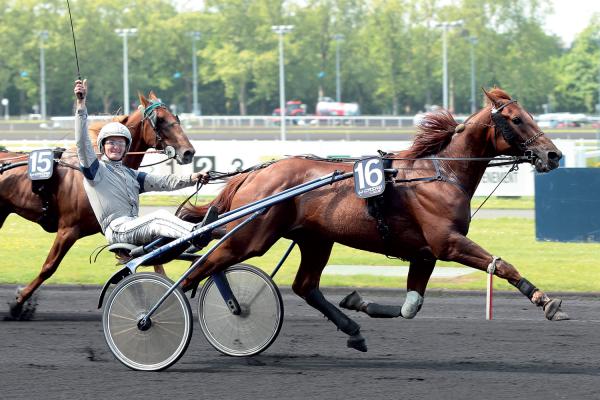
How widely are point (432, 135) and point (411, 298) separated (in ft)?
4.02

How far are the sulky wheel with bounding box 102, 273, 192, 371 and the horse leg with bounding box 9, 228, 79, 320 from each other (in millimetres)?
2343

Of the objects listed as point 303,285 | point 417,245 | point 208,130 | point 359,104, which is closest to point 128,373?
point 303,285

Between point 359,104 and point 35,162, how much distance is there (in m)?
64.6

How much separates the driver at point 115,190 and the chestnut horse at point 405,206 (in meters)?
0.41

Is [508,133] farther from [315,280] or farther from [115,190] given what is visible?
[115,190]

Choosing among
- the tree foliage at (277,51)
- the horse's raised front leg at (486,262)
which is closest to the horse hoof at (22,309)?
the horse's raised front leg at (486,262)

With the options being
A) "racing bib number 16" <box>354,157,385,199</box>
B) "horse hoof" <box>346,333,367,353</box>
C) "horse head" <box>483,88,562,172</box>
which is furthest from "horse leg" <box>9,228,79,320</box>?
"horse head" <box>483,88,562,172</box>

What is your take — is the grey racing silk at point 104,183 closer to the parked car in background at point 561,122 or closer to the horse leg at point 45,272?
the horse leg at point 45,272

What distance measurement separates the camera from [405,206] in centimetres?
790

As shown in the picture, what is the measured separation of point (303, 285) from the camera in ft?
27.2

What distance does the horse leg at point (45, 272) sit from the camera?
9.58m

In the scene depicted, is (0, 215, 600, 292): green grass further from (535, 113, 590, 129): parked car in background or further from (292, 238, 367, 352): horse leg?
(535, 113, 590, 129): parked car in background

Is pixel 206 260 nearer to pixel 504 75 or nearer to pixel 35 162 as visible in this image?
pixel 35 162

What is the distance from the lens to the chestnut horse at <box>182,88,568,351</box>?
7.81 meters
